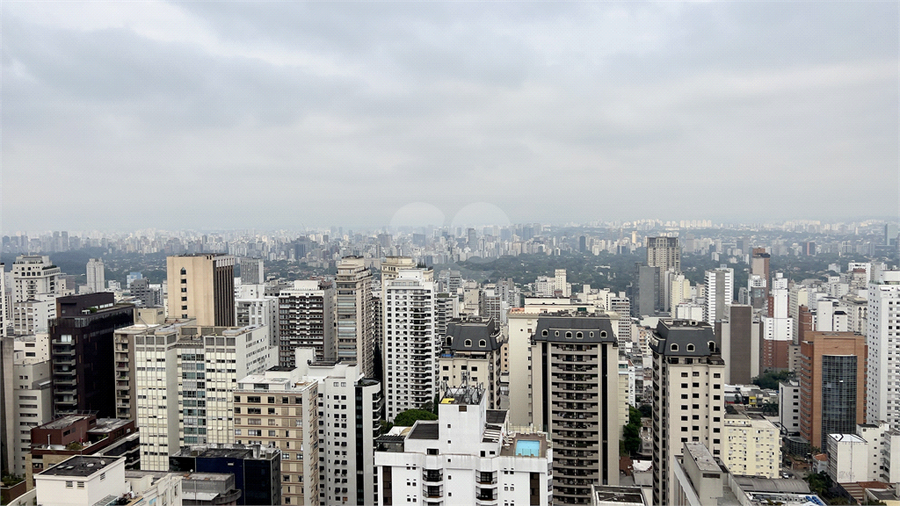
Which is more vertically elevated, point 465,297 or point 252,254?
point 252,254

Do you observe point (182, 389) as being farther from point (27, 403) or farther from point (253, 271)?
point (253, 271)

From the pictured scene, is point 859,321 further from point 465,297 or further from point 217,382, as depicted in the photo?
point 217,382

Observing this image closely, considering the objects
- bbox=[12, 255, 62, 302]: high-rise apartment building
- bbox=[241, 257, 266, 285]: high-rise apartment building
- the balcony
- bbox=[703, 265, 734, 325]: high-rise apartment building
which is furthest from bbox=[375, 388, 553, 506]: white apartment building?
bbox=[703, 265, 734, 325]: high-rise apartment building

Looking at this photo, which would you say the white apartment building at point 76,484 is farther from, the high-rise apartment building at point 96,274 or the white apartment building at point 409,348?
the high-rise apartment building at point 96,274

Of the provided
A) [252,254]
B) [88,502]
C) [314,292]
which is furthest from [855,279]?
[88,502]

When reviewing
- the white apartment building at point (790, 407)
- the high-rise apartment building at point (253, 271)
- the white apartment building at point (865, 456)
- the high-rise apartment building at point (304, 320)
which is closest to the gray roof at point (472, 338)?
the high-rise apartment building at point (304, 320)

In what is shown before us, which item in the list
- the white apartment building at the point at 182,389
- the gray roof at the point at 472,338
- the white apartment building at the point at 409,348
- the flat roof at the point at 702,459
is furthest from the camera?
the white apartment building at the point at 409,348

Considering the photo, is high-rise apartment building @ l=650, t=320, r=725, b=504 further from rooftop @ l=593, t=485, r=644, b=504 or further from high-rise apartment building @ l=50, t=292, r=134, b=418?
high-rise apartment building @ l=50, t=292, r=134, b=418
